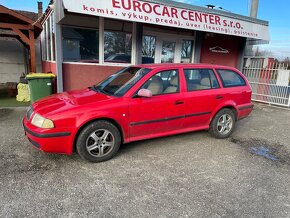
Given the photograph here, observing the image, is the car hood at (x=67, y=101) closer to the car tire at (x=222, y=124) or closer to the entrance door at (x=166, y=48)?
the car tire at (x=222, y=124)

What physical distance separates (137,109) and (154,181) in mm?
1188

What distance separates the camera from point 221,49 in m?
10.3

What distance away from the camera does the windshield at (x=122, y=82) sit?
12.9 feet

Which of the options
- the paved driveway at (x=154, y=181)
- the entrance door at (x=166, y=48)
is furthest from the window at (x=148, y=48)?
the paved driveway at (x=154, y=181)

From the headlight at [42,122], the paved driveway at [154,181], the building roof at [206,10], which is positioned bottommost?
the paved driveway at [154,181]

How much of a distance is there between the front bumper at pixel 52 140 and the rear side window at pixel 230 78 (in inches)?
128

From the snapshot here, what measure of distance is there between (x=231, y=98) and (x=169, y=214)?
311 centimetres

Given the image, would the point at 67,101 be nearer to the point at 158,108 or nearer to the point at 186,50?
the point at 158,108

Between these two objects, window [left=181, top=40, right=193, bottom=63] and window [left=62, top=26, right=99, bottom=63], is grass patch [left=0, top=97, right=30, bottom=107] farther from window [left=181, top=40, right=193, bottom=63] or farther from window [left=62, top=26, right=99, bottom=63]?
window [left=181, top=40, right=193, bottom=63]

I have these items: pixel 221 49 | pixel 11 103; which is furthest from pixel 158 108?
pixel 221 49

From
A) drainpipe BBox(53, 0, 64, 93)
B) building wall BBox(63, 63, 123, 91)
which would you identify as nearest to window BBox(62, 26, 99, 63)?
building wall BBox(63, 63, 123, 91)

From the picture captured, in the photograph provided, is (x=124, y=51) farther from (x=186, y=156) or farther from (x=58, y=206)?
(x=58, y=206)

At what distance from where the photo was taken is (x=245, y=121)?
661cm

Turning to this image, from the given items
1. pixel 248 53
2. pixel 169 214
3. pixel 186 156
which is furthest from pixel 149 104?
pixel 248 53
